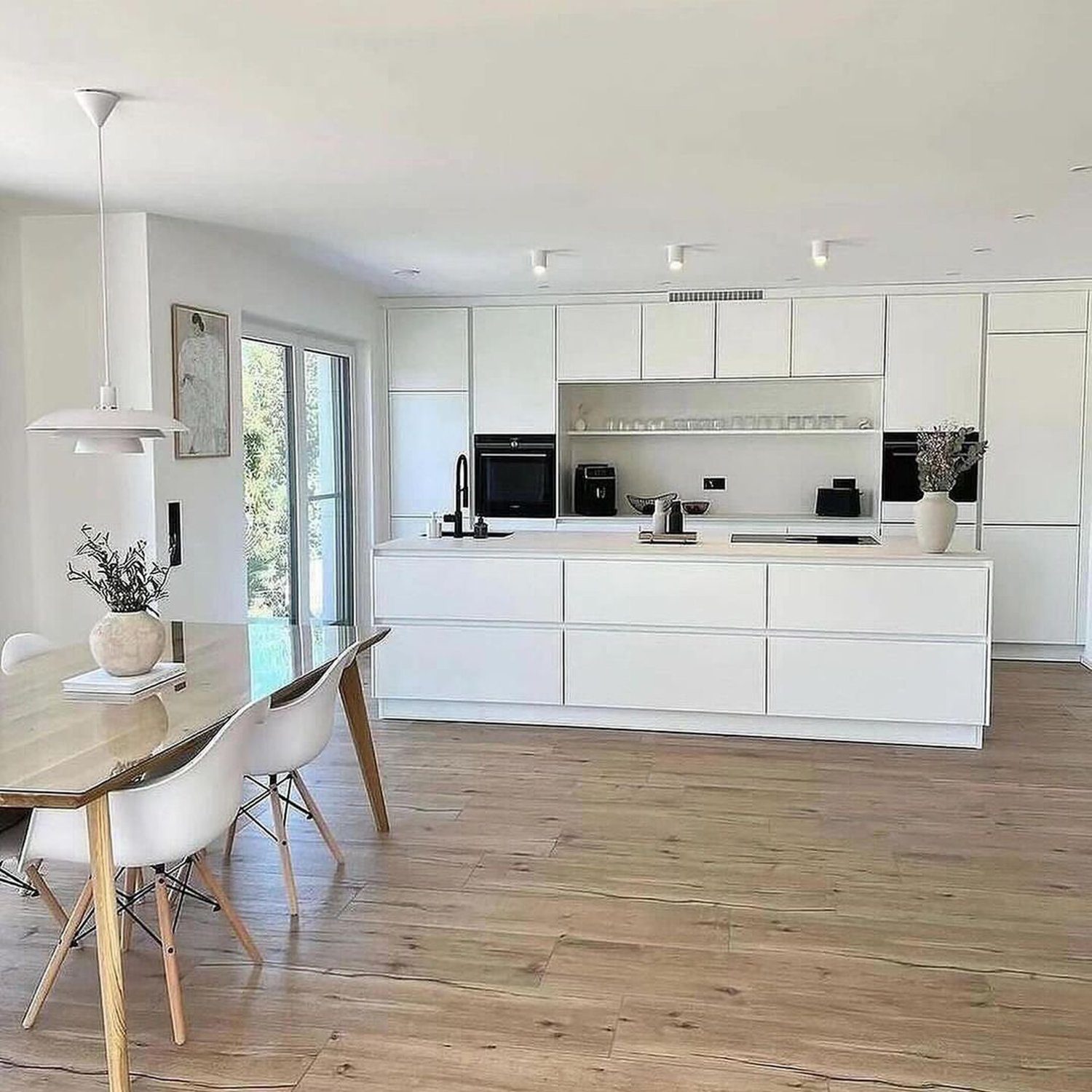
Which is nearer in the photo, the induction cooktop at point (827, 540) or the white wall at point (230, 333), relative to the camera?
the white wall at point (230, 333)

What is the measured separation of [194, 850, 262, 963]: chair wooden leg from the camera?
9.95ft

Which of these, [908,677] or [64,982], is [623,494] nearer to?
[908,677]

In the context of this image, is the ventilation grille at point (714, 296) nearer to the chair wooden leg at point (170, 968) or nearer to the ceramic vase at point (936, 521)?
the ceramic vase at point (936, 521)

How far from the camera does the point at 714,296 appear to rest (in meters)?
7.62

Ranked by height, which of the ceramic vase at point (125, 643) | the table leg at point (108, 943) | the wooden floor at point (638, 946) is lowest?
the wooden floor at point (638, 946)

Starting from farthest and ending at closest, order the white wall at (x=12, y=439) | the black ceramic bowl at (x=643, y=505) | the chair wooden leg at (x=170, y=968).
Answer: the black ceramic bowl at (x=643, y=505) → the white wall at (x=12, y=439) → the chair wooden leg at (x=170, y=968)

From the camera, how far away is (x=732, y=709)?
18.1 ft

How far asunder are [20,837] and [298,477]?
4023mm

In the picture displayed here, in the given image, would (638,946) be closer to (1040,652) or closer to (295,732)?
(295,732)

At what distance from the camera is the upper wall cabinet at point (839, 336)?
7.45 metres

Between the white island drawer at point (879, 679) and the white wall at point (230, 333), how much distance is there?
2.72 m

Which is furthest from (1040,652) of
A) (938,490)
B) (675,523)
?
(675,523)

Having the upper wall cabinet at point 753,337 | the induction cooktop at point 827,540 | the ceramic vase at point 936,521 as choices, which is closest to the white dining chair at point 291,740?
the ceramic vase at point 936,521

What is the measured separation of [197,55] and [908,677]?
3.97 metres
